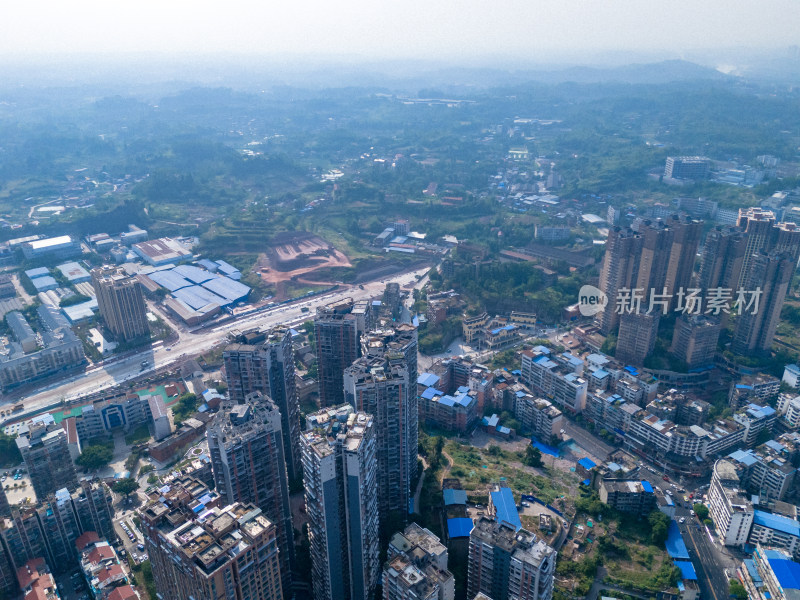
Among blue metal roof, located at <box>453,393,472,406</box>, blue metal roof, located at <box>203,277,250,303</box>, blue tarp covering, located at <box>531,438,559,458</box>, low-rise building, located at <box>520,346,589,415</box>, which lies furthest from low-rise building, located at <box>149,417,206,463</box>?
low-rise building, located at <box>520,346,589,415</box>

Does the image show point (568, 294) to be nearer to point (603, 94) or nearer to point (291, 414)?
point (291, 414)


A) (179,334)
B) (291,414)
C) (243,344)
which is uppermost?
(243,344)

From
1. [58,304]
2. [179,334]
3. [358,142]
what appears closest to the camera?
[179,334]

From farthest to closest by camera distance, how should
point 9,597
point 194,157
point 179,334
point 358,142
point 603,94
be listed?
point 603,94
point 358,142
point 194,157
point 179,334
point 9,597

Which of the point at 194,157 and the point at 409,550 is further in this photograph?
the point at 194,157

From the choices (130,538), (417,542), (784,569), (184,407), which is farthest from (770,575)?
(184,407)

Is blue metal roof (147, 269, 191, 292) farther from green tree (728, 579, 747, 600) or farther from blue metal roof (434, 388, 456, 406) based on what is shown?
green tree (728, 579, 747, 600)

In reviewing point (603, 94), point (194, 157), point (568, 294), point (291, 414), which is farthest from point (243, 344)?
point (603, 94)
